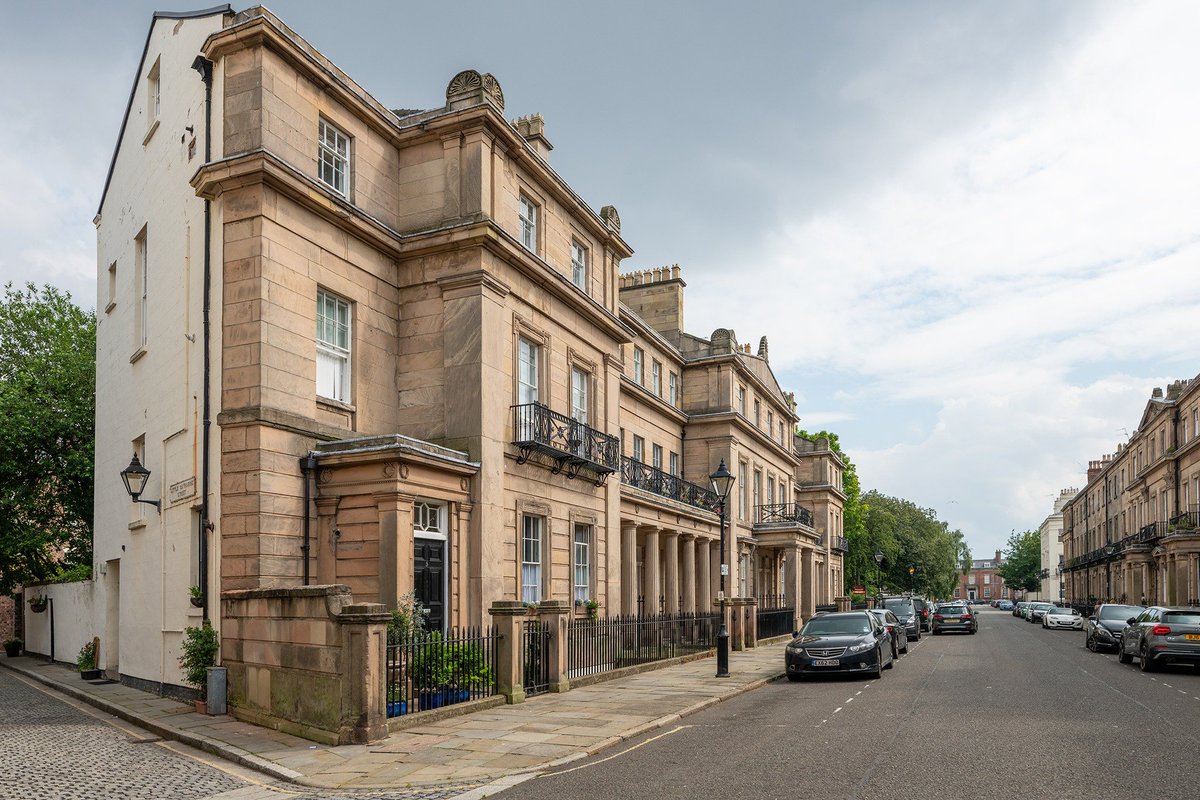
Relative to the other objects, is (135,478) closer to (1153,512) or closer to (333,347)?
(333,347)

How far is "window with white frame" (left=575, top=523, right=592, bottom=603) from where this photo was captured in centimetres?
2294

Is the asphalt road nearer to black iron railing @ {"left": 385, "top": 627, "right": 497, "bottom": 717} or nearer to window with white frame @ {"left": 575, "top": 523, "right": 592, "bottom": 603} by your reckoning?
black iron railing @ {"left": 385, "top": 627, "right": 497, "bottom": 717}

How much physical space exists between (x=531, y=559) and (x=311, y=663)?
851cm

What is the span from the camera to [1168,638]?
855 inches

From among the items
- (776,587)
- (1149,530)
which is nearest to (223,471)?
(776,587)

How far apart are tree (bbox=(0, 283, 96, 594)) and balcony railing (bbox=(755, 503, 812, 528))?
87.6 ft

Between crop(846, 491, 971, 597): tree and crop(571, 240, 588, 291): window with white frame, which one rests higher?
crop(571, 240, 588, 291): window with white frame

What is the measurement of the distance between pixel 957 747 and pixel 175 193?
15680 millimetres

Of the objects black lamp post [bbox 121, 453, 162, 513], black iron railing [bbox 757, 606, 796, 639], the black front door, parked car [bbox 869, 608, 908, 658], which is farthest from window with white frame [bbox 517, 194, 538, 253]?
black iron railing [bbox 757, 606, 796, 639]

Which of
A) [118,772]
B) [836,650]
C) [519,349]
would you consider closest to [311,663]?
[118,772]

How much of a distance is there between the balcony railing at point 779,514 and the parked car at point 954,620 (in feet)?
24.0

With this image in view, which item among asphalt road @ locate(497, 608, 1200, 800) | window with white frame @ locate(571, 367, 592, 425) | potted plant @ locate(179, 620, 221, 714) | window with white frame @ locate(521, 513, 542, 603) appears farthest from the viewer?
window with white frame @ locate(571, 367, 592, 425)

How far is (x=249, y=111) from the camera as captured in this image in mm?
16000

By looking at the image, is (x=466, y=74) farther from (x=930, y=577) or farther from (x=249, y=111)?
(x=930, y=577)
